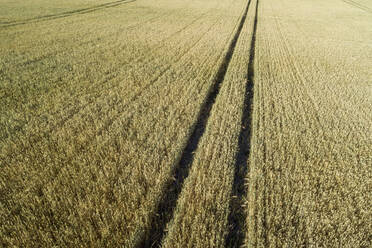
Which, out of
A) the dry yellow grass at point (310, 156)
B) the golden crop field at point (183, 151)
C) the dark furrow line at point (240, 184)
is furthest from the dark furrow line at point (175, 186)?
the dry yellow grass at point (310, 156)

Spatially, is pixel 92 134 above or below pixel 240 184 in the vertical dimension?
above

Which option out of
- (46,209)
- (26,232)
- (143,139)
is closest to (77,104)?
(143,139)

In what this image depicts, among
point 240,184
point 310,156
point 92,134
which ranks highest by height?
point 92,134

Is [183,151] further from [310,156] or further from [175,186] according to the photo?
[310,156]

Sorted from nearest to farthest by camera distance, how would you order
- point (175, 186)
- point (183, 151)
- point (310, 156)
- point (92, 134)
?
point (175, 186) → point (310, 156) → point (183, 151) → point (92, 134)

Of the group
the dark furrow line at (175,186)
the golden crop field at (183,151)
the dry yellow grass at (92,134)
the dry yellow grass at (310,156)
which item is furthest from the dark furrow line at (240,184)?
the dry yellow grass at (92,134)

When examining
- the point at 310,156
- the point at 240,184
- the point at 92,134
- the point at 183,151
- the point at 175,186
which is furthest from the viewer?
the point at 92,134

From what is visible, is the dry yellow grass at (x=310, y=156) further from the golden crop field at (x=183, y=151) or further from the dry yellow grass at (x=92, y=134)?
the dry yellow grass at (x=92, y=134)

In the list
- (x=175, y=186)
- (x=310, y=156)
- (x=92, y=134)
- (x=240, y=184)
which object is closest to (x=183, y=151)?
(x=175, y=186)

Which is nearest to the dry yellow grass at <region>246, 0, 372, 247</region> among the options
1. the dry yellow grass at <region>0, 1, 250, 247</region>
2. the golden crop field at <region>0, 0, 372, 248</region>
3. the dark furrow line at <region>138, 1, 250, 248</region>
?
the golden crop field at <region>0, 0, 372, 248</region>

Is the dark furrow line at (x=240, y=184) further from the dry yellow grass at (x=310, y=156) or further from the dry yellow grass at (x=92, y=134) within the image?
the dry yellow grass at (x=92, y=134)
